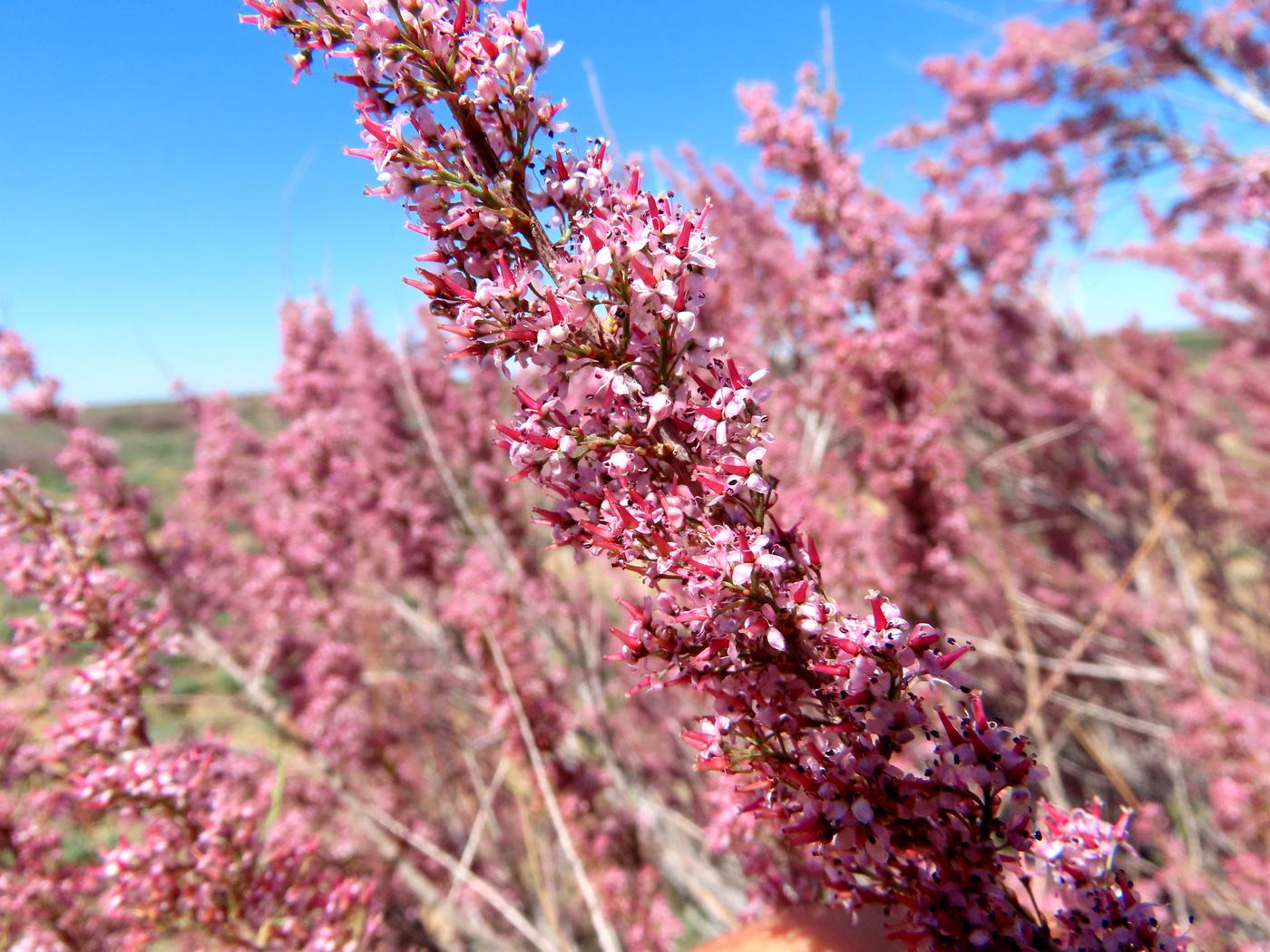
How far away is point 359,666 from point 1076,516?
332 inches

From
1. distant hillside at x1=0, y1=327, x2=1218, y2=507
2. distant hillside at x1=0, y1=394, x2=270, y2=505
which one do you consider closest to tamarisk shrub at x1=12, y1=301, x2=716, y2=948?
distant hillside at x1=0, y1=394, x2=270, y2=505

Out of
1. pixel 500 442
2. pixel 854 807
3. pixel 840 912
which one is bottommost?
pixel 840 912

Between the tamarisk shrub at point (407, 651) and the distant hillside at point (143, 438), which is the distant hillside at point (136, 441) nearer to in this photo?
the distant hillside at point (143, 438)

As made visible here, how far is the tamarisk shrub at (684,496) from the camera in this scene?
1492 mm

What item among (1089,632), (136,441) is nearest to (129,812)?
(1089,632)

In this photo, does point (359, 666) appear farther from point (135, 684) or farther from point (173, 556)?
point (135, 684)

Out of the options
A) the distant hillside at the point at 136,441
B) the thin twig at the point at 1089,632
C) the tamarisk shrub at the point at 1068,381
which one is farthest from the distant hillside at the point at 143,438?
the thin twig at the point at 1089,632

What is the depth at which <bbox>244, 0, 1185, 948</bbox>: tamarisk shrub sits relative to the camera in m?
1.49

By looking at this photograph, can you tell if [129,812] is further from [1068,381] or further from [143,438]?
[143,438]

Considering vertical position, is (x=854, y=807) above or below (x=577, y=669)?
above

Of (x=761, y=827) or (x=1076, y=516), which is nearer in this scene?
(x=761, y=827)

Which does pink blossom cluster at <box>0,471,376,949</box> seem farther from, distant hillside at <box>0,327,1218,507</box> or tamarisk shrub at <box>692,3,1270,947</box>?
distant hillside at <box>0,327,1218,507</box>

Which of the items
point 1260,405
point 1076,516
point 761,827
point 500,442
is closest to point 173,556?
point 761,827

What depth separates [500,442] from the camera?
1666mm
